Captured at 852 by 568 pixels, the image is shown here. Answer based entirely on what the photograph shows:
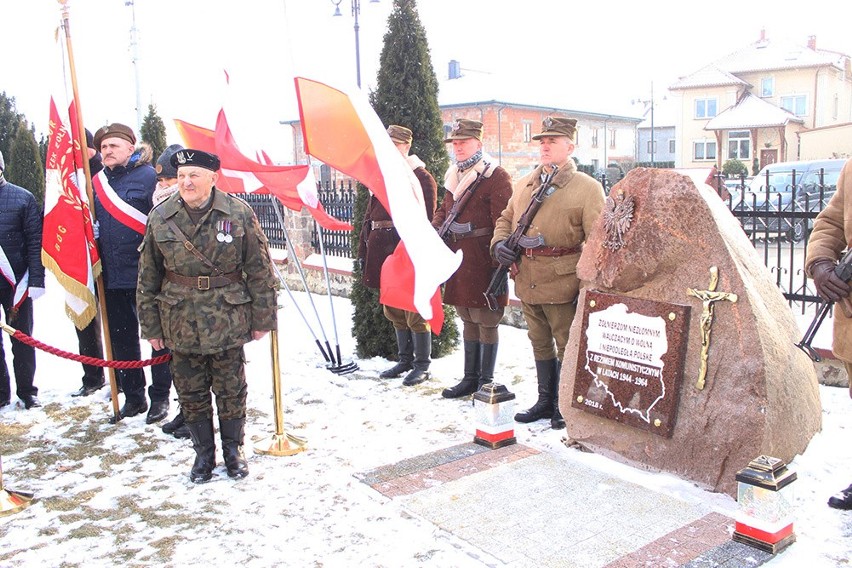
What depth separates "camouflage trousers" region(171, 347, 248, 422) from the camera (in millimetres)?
4219

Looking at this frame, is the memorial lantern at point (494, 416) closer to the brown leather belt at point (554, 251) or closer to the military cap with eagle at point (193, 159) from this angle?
the brown leather belt at point (554, 251)

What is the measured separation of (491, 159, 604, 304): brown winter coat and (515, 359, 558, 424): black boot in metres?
0.49

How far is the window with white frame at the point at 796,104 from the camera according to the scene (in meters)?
46.9

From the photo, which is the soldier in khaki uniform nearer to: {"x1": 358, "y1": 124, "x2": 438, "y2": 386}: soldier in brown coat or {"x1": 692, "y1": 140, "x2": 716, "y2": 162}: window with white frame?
{"x1": 358, "y1": 124, "x2": 438, "y2": 386}: soldier in brown coat

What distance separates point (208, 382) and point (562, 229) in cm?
229

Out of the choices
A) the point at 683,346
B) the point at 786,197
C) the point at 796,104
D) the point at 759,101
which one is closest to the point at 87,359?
the point at 683,346

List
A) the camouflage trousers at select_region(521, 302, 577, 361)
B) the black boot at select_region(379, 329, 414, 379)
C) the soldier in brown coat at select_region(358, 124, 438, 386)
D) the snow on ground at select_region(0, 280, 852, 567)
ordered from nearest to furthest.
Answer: the snow on ground at select_region(0, 280, 852, 567)
the camouflage trousers at select_region(521, 302, 577, 361)
the soldier in brown coat at select_region(358, 124, 438, 386)
the black boot at select_region(379, 329, 414, 379)

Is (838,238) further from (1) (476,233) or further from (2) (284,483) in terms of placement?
(2) (284,483)

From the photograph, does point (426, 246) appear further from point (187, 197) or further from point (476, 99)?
point (476, 99)

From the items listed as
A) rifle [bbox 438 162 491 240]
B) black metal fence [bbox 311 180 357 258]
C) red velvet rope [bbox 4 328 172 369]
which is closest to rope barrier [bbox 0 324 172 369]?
red velvet rope [bbox 4 328 172 369]

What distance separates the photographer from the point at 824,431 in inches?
179

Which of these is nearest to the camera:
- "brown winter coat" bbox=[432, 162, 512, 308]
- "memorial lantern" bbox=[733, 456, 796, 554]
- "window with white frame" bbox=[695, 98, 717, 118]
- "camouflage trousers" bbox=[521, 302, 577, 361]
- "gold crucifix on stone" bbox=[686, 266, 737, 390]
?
"memorial lantern" bbox=[733, 456, 796, 554]

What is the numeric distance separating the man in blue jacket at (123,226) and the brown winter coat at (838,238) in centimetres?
399

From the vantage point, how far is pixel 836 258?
3680mm
